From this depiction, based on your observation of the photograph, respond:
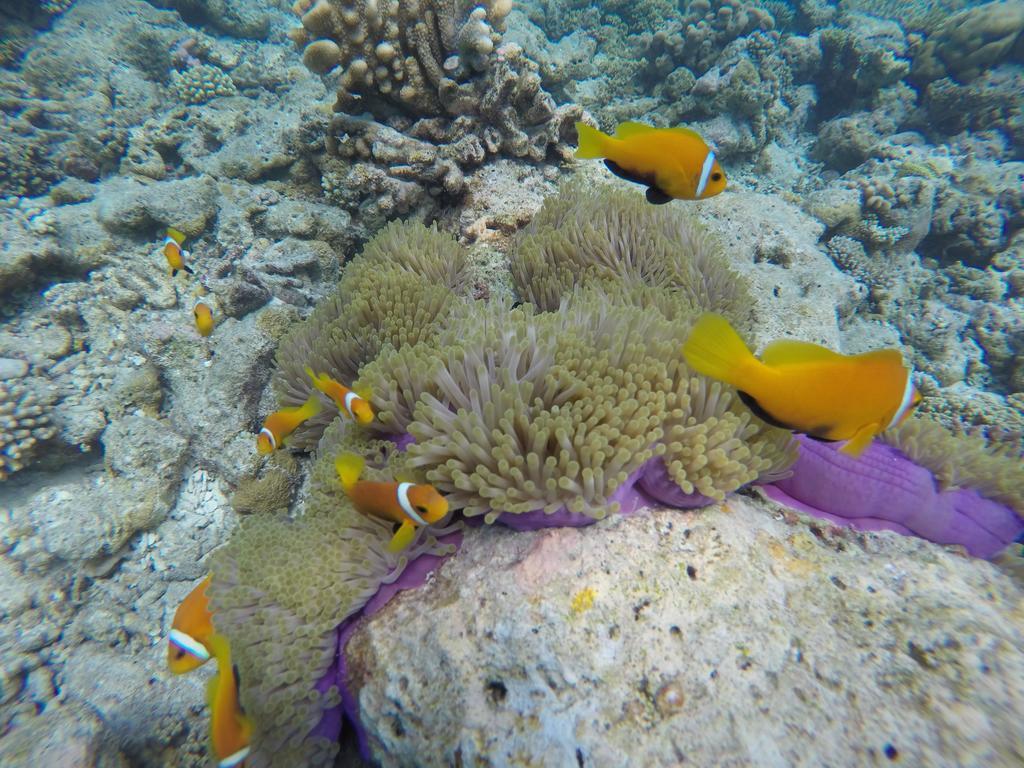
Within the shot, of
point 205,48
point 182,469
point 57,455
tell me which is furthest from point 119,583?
point 205,48

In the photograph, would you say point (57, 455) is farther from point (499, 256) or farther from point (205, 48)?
point (205, 48)

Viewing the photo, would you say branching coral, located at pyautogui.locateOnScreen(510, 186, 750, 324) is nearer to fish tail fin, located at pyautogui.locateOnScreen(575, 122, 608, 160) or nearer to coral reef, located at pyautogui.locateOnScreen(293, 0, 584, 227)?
fish tail fin, located at pyautogui.locateOnScreen(575, 122, 608, 160)

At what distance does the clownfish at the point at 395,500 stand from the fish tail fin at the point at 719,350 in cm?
89

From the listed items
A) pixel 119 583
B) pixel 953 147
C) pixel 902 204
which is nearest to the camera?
pixel 119 583

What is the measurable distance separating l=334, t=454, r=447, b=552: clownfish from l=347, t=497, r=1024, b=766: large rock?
9.1 inches

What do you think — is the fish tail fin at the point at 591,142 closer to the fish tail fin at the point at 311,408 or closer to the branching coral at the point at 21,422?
the fish tail fin at the point at 311,408

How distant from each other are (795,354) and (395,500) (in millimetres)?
1316

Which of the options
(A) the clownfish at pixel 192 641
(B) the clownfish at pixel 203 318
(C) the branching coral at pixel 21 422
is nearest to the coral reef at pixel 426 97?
(B) the clownfish at pixel 203 318

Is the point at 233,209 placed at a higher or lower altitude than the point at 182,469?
higher

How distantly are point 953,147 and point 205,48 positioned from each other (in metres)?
10.8

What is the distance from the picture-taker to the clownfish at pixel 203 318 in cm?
344

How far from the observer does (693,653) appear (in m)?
1.33

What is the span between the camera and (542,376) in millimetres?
1744

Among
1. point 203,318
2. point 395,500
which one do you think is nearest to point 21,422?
point 203,318
